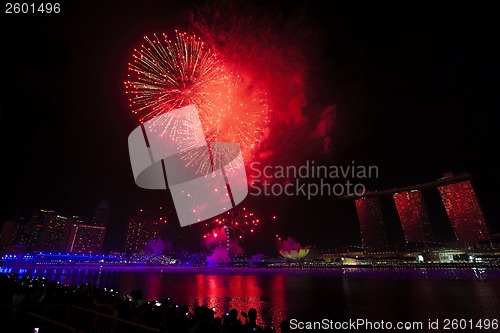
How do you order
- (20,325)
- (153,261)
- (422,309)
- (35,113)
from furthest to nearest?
(153,261)
(422,309)
(35,113)
(20,325)

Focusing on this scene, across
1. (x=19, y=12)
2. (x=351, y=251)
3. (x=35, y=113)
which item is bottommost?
(x=35, y=113)

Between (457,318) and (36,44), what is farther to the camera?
(457,318)

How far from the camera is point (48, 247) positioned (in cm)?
15600

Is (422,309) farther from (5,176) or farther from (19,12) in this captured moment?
(19,12)

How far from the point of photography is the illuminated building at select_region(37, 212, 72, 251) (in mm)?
156750

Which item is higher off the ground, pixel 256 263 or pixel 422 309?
pixel 256 263

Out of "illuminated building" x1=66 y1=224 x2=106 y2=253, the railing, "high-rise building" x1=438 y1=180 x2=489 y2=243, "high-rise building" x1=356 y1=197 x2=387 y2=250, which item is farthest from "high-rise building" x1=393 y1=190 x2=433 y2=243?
"illuminated building" x1=66 y1=224 x2=106 y2=253

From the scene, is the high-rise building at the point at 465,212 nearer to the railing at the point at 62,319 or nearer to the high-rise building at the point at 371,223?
the high-rise building at the point at 371,223

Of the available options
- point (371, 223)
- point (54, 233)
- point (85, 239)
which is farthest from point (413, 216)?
point (54, 233)

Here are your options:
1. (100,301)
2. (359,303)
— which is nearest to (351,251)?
(359,303)

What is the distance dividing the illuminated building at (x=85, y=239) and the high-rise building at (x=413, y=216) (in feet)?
532

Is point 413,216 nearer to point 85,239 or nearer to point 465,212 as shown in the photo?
point 465,212

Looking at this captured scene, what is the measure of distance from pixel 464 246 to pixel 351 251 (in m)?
39.5

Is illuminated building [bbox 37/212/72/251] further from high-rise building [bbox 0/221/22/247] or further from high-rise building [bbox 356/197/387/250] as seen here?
high-rise building [bbox 356/197/387/250]
